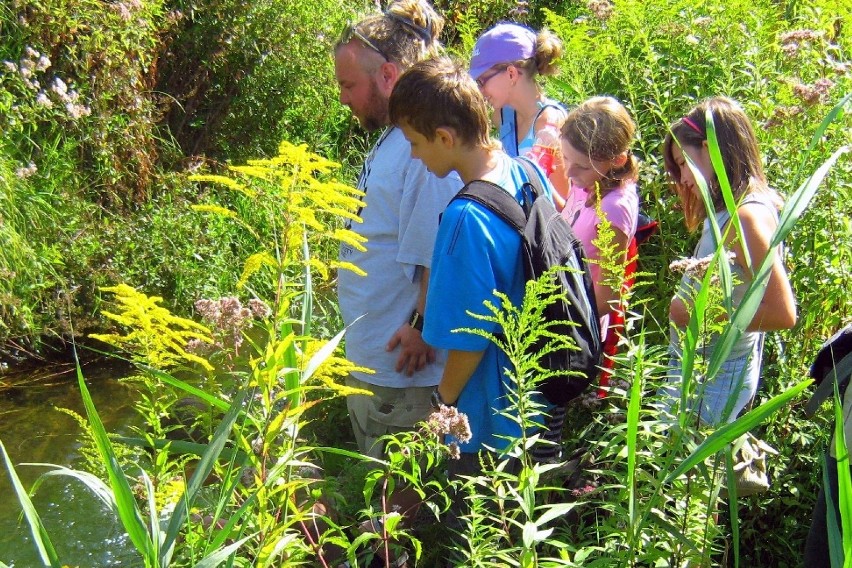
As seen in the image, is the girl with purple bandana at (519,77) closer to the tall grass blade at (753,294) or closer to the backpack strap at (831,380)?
the backpack strap at (831,380)

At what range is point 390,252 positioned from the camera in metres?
3.14

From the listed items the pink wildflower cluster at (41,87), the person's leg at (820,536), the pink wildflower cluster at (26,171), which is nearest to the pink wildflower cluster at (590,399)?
the person's leg at (820,536)

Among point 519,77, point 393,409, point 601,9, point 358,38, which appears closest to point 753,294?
point 393,409

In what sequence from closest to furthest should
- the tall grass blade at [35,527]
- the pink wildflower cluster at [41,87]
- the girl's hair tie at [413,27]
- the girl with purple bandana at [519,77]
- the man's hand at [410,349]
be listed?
the tall grass blade at [35,527]
the man's hand at [410,349]
the girl's hair tie at [413,27]
the girl with purple bandana at [519,77]
the pink wildflower cluster at [41,87]

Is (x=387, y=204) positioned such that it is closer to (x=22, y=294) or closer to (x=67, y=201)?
(x=22, y=294)

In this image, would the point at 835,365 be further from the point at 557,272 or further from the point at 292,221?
the point at 292,221

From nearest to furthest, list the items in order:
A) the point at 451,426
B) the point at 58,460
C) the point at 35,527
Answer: the point at 35,527 → the point at 451,426 → the point at 58,460

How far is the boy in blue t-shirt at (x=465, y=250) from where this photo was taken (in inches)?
102

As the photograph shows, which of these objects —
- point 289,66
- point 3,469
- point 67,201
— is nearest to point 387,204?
point 3,469

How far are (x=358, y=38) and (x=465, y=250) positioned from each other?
1.10m

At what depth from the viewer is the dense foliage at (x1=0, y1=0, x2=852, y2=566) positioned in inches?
70.7

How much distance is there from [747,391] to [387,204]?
1.24 meters

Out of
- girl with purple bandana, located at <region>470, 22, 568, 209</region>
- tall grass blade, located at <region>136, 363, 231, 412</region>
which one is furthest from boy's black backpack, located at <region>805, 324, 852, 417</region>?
girl with purple bandana, located at <region>470, 22, 568, 209</region>

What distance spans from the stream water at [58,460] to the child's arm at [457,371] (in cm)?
139
